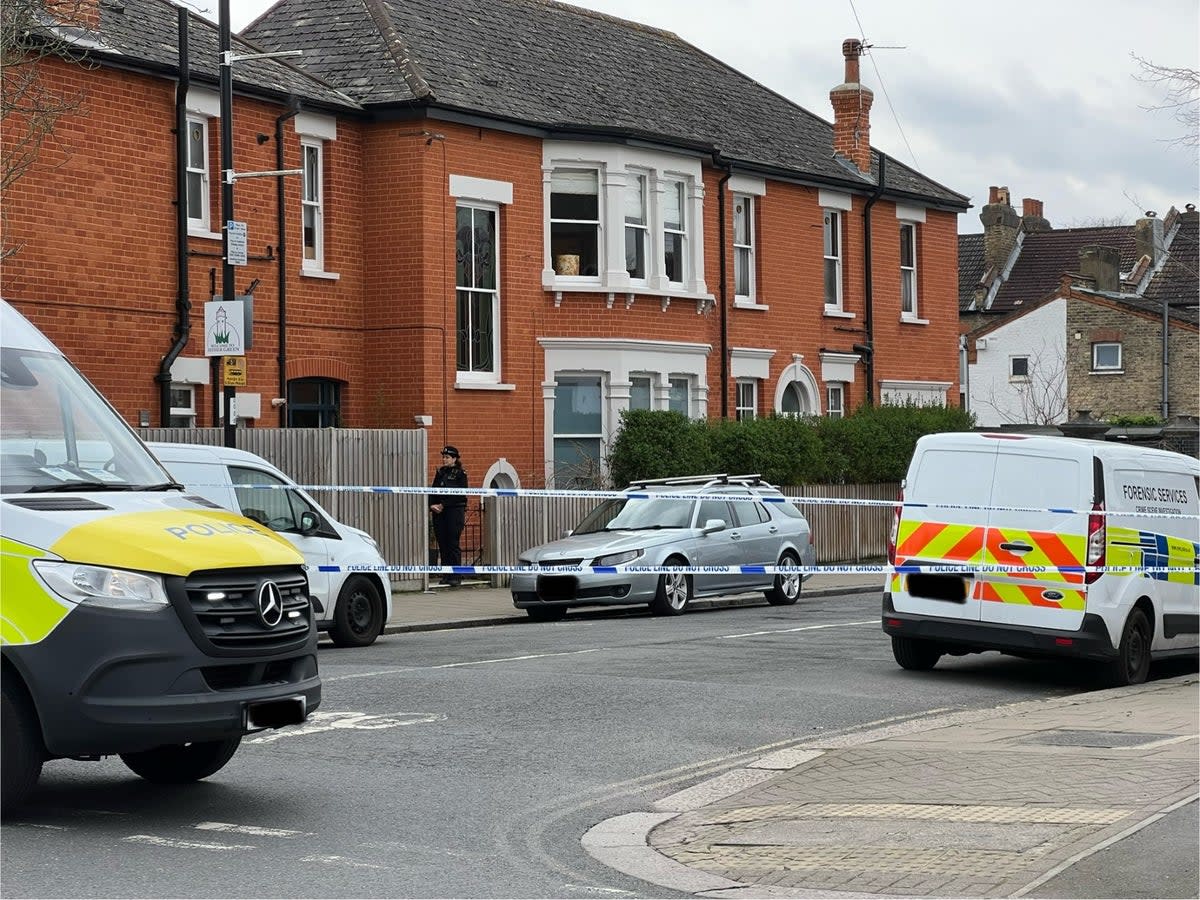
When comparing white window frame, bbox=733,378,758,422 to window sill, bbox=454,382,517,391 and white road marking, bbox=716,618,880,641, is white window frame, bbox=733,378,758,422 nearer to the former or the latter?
window sill, bbox=454,382,517,391

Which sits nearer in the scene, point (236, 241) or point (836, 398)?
point (236, 241)

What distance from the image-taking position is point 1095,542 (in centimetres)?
1364

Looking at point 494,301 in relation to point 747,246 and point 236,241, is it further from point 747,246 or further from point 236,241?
point 236,241

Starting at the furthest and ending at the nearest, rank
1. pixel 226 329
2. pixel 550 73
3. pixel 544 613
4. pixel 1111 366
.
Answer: pixel 1111 366
pixel 550 73
pixel 544 613
pixel 226 329

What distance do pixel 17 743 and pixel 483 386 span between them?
20117 millimetres

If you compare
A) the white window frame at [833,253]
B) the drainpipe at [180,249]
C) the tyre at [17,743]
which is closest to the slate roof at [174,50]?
the drainpipe at [180,249]

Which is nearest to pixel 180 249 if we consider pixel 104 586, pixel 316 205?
pixel 316 205

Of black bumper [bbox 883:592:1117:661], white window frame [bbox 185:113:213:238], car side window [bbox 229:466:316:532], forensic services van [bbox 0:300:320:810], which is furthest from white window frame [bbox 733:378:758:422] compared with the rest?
forensic services van [bbox 0:300:320:810]

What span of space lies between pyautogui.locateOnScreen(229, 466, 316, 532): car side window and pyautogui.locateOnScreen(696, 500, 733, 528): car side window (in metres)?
6.57

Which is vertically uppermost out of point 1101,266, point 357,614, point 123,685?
point 1101,266

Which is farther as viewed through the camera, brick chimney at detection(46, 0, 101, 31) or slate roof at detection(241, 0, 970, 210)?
slate roof at detection(241, 0, 970, 210)

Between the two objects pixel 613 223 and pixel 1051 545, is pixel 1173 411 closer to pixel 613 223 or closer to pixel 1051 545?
pixel 613 223

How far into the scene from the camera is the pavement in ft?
23.5

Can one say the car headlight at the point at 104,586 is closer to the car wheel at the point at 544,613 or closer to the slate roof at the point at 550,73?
the car wheel at the point at 544,613
